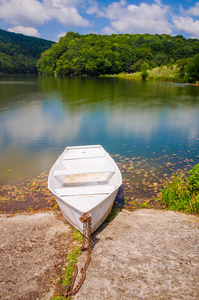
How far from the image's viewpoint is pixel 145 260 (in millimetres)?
4422

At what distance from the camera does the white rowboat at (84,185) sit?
510 cm

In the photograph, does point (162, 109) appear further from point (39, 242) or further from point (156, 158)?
point (39, 242)

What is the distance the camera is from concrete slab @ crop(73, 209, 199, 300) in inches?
148

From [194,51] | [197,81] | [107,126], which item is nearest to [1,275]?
[107,126]

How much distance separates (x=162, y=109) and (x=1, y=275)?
23.8m

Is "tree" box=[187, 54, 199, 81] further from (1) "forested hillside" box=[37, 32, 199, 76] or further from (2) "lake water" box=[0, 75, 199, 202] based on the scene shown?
(2) "lake water" box=[0, 75, 199, 202]

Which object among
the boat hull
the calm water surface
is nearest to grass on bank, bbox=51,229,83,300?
the boat hull

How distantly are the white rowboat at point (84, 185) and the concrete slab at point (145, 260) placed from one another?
701 millimetres

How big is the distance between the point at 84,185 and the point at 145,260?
3060 mm

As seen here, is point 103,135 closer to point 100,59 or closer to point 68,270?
point 68,270

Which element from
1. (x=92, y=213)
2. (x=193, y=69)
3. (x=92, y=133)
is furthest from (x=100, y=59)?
(x=92, y=213)

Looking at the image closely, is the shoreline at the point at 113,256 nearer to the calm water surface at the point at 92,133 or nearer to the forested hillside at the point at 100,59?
the calm water surface at the point at 92,133

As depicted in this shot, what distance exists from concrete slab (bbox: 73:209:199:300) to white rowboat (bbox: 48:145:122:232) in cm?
70

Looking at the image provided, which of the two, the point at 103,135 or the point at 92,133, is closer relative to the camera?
the point at 103,135
